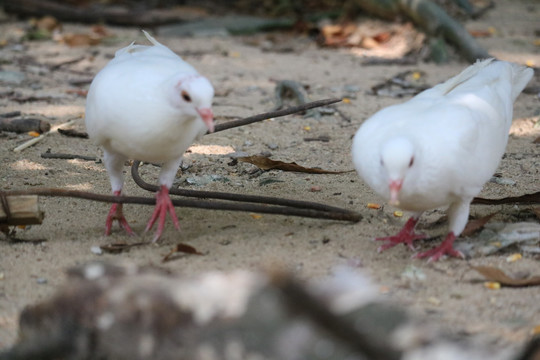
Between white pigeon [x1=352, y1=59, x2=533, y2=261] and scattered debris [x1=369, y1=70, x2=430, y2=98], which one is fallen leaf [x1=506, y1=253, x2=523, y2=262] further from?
scattered debris [x1=369, y1=70, x2=430, y2=98]

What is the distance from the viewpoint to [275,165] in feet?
14.7

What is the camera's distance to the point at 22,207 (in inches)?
128

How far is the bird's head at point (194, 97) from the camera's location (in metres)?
3.08

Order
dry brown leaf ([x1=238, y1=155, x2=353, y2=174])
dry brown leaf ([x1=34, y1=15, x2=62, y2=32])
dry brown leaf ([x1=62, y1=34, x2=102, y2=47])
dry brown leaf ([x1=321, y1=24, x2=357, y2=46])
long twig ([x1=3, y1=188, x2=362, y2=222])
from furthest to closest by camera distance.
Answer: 1. dry brown leaf ([x1=34, y1=15, x2=62, y2=32])
2. dry brown leaf ([x1=321, y1=24, x2=357, y2=46])
3. dry brown leaf ([x1=62, y1=34, x2=102, y2=47])
4. dry brown leaf ([x1=238, y1=155, x2=353, y2=174])
5. long twig ([x1=3, y1=188, x2=362, y2=222])

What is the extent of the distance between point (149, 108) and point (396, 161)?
45.3 inches

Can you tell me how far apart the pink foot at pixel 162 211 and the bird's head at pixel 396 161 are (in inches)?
50.0

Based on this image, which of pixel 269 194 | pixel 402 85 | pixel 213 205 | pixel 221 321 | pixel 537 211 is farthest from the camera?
pixel 402 85

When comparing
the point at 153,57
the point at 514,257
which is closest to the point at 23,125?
the point at 153,57

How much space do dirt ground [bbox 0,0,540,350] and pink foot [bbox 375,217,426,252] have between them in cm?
5

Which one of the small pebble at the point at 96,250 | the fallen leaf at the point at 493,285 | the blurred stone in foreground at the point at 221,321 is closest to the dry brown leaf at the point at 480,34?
the fallen leaf at the point at 493,285

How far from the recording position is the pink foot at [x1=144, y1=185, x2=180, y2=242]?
361 cm

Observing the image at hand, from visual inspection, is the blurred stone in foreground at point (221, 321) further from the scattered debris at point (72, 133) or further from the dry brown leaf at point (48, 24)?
the dry brown leaf at point (48, 24)

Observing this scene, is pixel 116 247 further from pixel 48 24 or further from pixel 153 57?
pixel 48 24

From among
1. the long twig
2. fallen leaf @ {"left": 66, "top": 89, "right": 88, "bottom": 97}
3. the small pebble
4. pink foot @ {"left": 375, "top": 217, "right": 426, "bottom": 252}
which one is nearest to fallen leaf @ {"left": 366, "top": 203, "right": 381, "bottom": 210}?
the long twig
